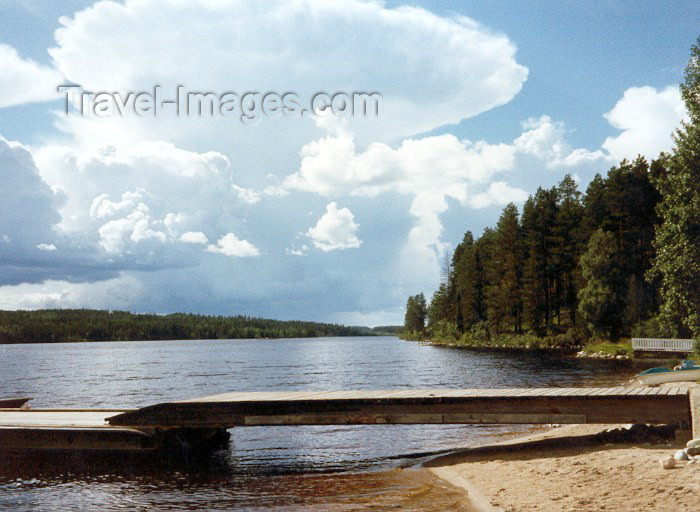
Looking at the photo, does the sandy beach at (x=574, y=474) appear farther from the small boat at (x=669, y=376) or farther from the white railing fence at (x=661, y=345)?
the white railing fence at (x=661, y=345)

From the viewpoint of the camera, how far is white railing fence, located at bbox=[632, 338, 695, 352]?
4866 cm

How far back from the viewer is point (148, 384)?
4606 cm

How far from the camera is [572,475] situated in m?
12.0

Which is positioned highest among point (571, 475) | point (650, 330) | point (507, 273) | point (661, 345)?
point (507, 273)

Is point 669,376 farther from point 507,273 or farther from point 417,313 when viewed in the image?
point 417,313

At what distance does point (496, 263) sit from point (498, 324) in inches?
416

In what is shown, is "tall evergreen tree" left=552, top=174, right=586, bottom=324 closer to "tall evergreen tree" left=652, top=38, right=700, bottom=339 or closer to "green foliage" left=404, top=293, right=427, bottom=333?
"tall evergreen tree" left=652, top=38, right=700, bottom=339

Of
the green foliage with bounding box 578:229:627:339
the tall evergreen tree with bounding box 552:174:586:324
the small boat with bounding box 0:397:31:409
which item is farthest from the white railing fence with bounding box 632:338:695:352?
the small boat with bounding box 0:397:31:409

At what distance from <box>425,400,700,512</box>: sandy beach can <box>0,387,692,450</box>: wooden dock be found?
2.75ft

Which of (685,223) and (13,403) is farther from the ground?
(685,223)

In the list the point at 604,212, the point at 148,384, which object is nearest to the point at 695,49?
the point at 148,384

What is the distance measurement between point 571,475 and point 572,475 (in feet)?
0.07

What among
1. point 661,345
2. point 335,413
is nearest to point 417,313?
point 661,345

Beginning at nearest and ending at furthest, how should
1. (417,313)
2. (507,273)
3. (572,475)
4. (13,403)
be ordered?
1. (572,475)
2. (13,403)
3. (507,273)
4. (417,313)
